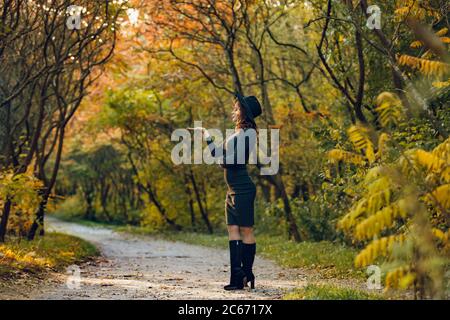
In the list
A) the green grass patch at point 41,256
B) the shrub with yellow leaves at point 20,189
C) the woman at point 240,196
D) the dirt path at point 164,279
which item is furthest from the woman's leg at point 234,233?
the shrub with yellow leaves at point 20,189

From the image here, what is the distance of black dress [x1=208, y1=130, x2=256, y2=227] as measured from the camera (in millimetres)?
8578

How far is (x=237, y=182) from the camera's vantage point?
867 centimetres

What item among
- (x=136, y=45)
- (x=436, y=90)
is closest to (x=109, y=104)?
(x=136, y=45)

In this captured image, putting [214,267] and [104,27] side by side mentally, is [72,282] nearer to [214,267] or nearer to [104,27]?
[214,267]

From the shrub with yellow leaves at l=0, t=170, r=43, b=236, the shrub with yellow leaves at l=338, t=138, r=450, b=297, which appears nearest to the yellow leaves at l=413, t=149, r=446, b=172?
the shrub with yellow leaves at l=338, t=138, r=450, b=297

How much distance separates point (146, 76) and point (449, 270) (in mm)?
17955

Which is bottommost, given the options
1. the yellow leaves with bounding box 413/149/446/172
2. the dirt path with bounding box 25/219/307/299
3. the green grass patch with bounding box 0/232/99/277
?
the dirt path with bounding box 25/219/307/299

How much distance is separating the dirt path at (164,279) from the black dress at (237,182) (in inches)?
37.7

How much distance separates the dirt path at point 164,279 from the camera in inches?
321

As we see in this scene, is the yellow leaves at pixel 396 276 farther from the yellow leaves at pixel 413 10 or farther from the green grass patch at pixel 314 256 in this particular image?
the yellow leaves at pixel 413 10

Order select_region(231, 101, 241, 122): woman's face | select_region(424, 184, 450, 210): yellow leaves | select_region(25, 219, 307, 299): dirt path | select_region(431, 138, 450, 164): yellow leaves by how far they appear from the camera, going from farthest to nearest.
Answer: select_region(231, 101, 241, 122): woman's face
select_region(25, 219, 307, 299): dirt path
select_region(431, 138, 450, 164): yellow leaves
select_region(424, 184, 450, 210): yellow leaves

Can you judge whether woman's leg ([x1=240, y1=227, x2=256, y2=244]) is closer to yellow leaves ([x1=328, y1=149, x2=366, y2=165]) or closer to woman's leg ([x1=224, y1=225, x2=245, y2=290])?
woman's leg ([x1=224, y1=225, x2=245, y2=290])

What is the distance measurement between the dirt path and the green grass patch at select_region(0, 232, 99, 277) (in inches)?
16.4

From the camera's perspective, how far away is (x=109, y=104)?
26.2 metres
